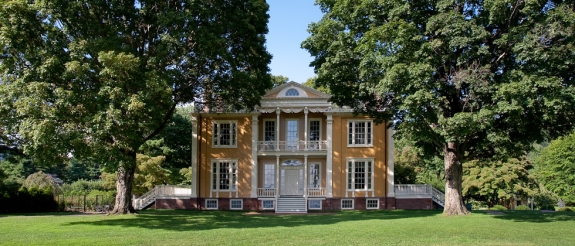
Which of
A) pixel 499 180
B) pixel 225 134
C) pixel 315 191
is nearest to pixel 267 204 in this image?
pixel 315 191

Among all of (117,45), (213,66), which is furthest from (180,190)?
(117,45)

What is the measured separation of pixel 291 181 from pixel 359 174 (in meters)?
4.53

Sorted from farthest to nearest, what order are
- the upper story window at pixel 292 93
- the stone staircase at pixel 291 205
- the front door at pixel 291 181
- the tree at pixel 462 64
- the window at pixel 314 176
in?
the front door at pixel 291 181, the window at pixel 314 176, the upper story window at pixel 292 93, the stone staircase at pixel 291 205, the tree at pixel 462 64

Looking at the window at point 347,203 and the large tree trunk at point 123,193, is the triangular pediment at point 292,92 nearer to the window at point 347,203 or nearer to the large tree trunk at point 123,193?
the window at point 347,203

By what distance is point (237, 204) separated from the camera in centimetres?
3027

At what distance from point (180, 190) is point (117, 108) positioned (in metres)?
14.3

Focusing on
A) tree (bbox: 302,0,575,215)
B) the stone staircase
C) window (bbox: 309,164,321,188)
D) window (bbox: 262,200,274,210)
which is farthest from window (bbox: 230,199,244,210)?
tree (bbox: 302,0,575,215)

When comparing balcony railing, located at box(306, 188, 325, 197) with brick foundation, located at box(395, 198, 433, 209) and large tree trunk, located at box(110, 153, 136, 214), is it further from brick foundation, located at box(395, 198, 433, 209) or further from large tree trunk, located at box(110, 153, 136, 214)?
large tree trunk, located at box(110, 153, 136, 214)

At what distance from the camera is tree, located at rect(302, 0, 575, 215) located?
55.9 ft

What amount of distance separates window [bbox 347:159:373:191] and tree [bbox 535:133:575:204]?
21770 mm

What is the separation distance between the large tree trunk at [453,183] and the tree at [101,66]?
9.89 m

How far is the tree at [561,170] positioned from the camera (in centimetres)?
4153

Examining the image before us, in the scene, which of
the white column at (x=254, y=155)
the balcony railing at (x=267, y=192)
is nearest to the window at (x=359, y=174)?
the balcony railing at (x=267, y=192)

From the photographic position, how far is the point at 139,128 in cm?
1925
